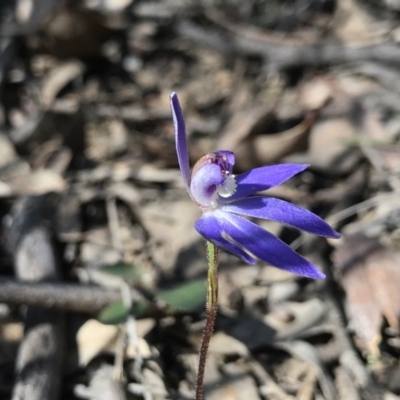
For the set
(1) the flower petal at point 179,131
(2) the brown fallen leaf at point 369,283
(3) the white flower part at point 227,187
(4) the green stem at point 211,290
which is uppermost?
(1) the flower petal at point 179,131

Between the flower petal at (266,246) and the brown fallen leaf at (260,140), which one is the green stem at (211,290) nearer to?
the flower petal at (266,246)

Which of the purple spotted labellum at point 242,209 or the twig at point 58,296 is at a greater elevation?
the purple spotted labellum at point 242,209

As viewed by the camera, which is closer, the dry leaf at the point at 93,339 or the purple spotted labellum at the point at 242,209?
the purple spotted labellum at the point at 242,209

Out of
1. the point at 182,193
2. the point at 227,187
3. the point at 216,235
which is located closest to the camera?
the point at 216,235

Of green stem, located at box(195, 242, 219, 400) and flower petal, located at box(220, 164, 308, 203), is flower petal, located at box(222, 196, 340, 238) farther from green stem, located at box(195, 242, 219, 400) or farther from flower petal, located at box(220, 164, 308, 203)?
green stem, located at box(195, 242, 219, 400)

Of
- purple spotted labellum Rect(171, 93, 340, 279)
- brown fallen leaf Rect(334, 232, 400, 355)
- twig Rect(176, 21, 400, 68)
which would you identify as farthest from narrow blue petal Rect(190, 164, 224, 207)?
twig Rect(176, 21, 400, 68)

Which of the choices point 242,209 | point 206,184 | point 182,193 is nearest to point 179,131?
point 206,184

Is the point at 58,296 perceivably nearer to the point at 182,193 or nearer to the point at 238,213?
the point at 238,213

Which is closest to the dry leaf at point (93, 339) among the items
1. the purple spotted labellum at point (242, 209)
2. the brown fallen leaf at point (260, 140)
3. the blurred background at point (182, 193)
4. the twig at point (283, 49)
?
the blurred background at point (182, 193)
